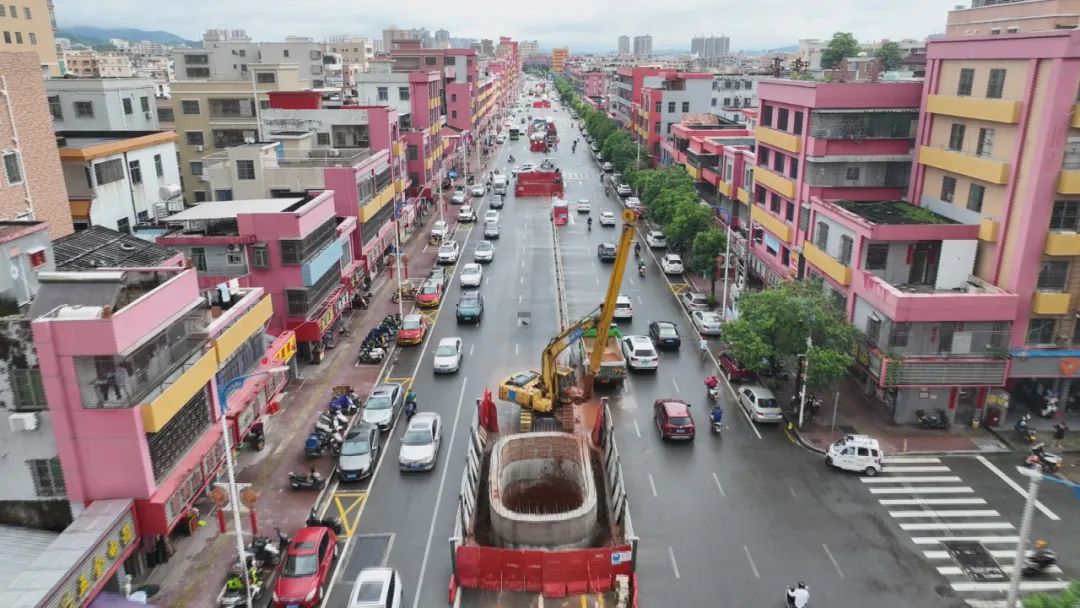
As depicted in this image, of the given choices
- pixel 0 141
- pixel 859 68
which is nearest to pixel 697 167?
pixel 859 68

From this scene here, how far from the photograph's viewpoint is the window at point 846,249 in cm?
4017

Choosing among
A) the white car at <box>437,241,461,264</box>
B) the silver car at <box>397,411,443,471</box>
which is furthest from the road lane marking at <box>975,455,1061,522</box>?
the white car at <box>437,241,461,264</box>

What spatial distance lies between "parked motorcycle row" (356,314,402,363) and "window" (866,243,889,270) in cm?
2815

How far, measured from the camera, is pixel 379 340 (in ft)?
153

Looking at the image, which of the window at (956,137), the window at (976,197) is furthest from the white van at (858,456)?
the window at (956,137)

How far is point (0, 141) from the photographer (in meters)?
32.6

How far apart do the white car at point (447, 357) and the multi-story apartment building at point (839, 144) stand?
22431 mm

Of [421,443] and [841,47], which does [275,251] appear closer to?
[421,443]

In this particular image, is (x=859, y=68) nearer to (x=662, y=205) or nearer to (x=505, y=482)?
(x=662, y=205)

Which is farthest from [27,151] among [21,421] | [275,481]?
[275,481]

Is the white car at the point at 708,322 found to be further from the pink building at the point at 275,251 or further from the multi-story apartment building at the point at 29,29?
the multi-story apartment building at the point at 29,29

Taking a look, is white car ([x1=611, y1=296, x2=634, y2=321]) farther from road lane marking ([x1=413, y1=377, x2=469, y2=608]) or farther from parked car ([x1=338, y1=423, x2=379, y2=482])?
parked car ([x1=338, y1=423, x2=379, y2=482])

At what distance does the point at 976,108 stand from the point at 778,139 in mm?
14739

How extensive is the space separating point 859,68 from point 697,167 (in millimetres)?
22772
